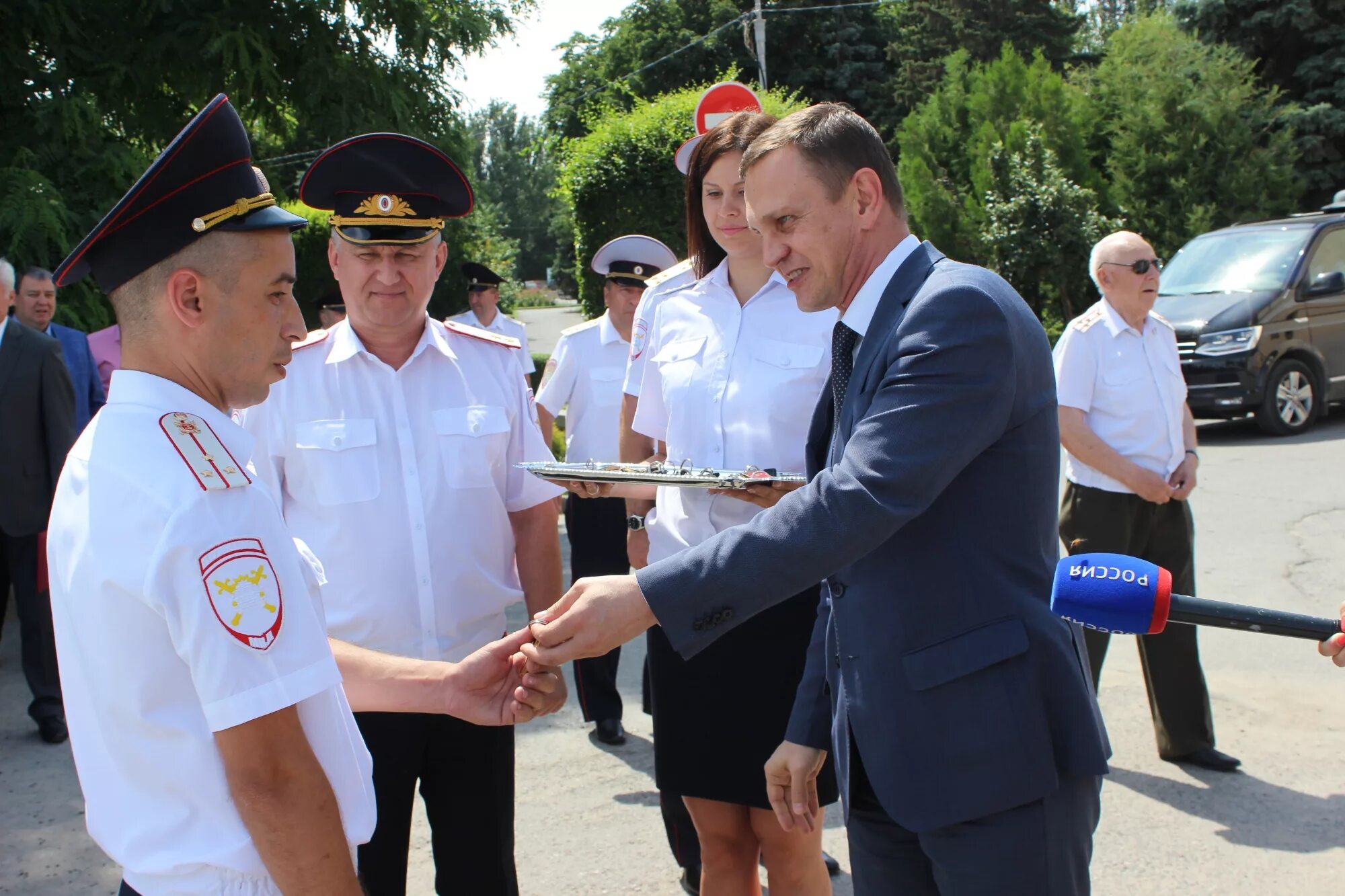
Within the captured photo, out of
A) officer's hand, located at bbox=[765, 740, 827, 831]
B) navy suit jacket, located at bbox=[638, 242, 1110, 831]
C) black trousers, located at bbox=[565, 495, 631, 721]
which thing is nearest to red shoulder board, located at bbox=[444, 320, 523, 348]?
navy suit jacket, located at bbox=[638, 242, 1110, 831]

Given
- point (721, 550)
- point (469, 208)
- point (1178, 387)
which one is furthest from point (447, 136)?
point (721, 550)

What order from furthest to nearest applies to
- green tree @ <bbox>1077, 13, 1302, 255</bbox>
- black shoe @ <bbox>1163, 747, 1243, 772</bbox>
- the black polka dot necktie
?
1. green tree @ <bbox>1077, 13, 1302, 255</bbox>
2. black shoe @ <bbox>1163, 747, 1243, 772</bbox>
3. the black polka dot necktie

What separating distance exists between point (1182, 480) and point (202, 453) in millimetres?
4445

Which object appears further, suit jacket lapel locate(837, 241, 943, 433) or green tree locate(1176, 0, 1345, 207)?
green tree locate(1176, 0, 1345, 207)

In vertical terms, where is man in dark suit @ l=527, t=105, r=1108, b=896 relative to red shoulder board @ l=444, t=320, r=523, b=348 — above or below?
below

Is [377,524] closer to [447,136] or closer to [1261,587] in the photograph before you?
[1261,587]

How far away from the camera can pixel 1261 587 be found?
23.9 ft

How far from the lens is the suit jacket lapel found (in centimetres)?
219

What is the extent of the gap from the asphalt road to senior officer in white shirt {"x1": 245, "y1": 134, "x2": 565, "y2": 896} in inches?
53.8

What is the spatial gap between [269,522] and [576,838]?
10.2 ft

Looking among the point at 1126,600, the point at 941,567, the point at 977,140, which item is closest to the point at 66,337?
the point at 941,567

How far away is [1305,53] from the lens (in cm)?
2617

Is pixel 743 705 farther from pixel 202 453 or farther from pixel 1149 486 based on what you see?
pixel 1149 486

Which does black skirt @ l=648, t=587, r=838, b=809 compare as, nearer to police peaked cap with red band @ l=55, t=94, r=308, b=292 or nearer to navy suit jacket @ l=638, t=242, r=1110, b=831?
navy suit jacket @ l=638, t=242, r=1110, b=831
